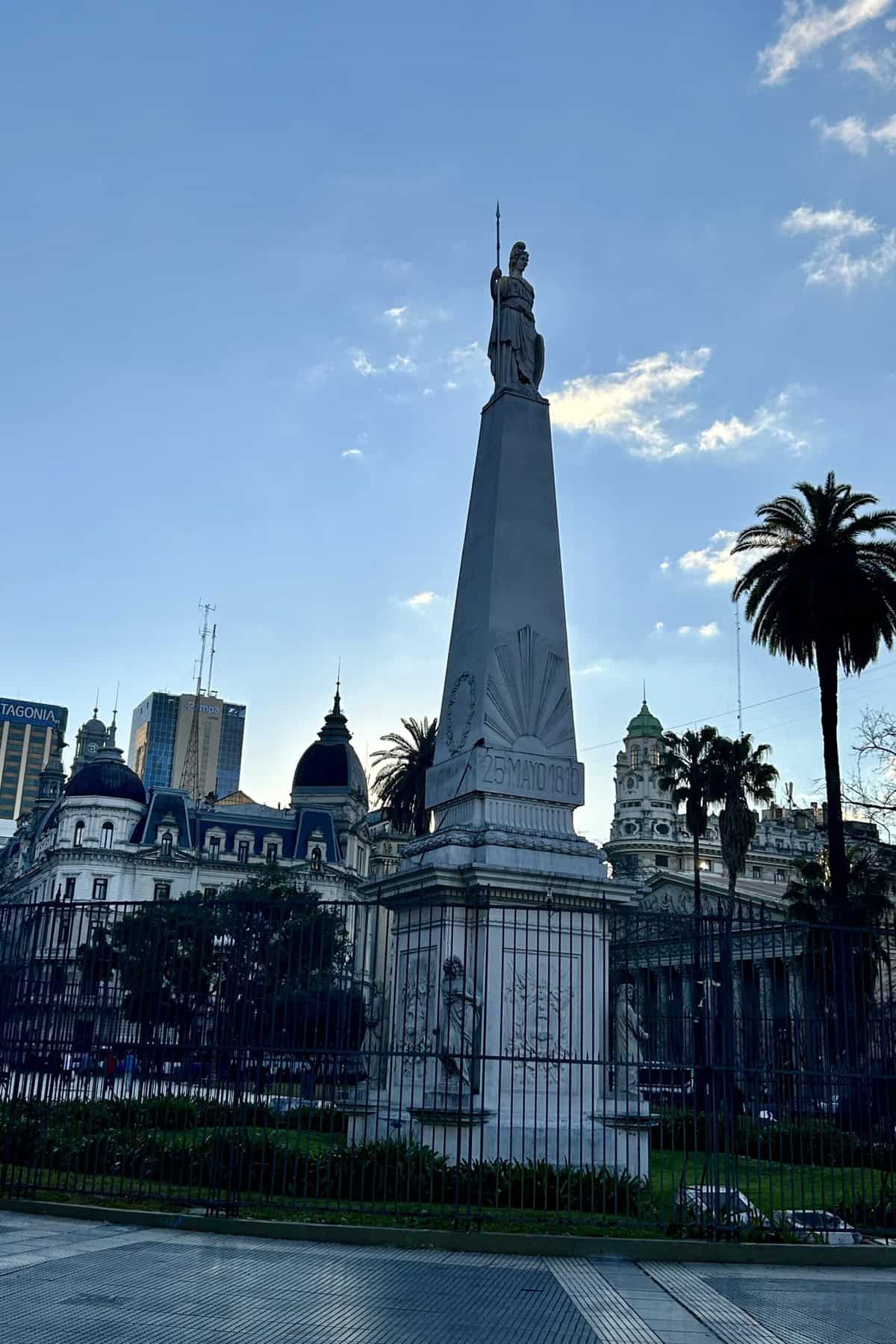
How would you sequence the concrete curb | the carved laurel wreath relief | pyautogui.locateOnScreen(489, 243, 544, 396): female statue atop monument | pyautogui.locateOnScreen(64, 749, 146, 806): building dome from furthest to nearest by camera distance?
pyautogui.locateOnScreen(64, 749, 146, 806): building dome → pyautogui.locateOnScreen(489, 243, 544, 396): female statue atop monument → the carved laurel wreath relief → the concrete curb

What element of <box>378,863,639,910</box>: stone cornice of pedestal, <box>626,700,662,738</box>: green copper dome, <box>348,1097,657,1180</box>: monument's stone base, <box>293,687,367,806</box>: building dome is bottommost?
<box>348,1097,657,1180</box>: monument's stone base

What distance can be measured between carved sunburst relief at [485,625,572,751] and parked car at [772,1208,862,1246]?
6.92 m

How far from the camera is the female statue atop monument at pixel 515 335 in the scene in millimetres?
19016

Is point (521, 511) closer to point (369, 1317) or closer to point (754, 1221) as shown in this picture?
point (754, 1221)

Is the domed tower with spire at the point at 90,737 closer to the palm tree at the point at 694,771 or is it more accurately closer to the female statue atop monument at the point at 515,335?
the palm tree at the point at 694,771

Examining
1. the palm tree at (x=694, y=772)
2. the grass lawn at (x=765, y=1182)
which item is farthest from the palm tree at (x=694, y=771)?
the grass lawn at (x=765, y=1182)

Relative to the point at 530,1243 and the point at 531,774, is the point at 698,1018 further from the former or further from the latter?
the point at 531,774

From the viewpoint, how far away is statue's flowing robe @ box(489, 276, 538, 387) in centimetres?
1903

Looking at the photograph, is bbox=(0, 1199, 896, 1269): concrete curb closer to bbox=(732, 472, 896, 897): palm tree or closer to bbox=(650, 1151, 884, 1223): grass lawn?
bbox=(650, 1151, 884, 1223): grass lawn

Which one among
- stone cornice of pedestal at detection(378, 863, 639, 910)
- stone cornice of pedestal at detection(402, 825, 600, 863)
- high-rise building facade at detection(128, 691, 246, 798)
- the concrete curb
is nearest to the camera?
the concrete curb

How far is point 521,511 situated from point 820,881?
32453mm

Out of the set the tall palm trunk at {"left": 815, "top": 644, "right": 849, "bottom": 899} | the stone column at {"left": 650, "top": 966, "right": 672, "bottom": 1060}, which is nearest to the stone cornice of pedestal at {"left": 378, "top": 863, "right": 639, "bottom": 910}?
the stone column at {"left": 650, "top": 966, "right": 672, "bottom": 1060}

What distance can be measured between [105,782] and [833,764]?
2268 inches

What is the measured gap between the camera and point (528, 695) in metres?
17.0
